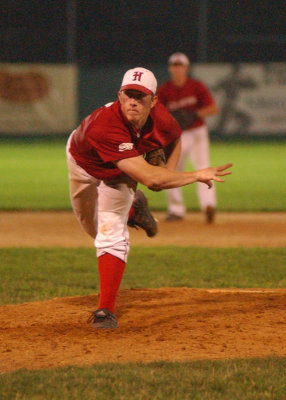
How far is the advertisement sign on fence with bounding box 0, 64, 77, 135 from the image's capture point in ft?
88.7

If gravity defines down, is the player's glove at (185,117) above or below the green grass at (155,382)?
above

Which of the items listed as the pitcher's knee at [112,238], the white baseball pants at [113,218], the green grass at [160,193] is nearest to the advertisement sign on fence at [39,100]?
the green grass at [160,193]

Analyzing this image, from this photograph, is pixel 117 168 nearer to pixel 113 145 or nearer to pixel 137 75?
pixel 113 145

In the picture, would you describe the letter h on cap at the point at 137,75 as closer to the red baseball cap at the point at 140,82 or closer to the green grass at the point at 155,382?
the red baseball cap at the point at 140,82

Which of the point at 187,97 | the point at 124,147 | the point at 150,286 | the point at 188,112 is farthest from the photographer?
the point at 187,97

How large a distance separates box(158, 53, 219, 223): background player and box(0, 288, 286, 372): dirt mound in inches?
176

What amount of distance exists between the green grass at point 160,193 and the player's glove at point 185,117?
1.91 m

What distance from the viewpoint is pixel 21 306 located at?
591 cm

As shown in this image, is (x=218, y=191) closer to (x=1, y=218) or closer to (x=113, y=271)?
(x=1, y=218)

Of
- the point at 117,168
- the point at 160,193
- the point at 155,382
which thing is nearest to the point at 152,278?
the point at 117,168

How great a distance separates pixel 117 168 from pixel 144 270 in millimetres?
2776

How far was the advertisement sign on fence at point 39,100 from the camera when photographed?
27.0 metres

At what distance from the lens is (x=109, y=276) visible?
522 cm

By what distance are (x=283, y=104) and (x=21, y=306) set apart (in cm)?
2195
